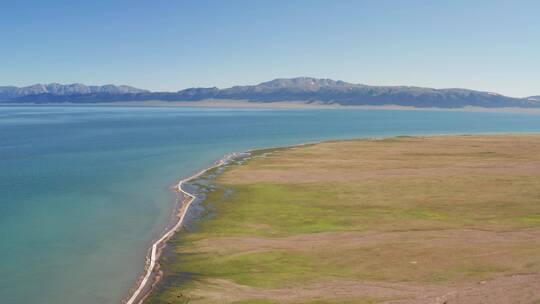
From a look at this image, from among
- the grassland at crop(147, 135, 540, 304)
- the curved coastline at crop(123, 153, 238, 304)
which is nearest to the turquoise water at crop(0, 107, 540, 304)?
the curved coastline at crop(123, 153, 238, 304)

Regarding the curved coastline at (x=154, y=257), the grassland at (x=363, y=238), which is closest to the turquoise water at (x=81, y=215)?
the curved coastline at (x=154, y=257)

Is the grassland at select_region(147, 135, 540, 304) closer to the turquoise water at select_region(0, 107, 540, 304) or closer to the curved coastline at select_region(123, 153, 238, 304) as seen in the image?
the curved coastline at select_region(123, 153, 238, 304)

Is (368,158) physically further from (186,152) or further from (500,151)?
(186,152)

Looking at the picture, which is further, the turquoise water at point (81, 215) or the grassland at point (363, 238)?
the turquoise water at point (81, 215)

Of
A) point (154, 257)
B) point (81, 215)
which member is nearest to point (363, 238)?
point (154, 257)

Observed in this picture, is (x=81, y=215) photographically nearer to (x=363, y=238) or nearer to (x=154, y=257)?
(x=154, y=257)

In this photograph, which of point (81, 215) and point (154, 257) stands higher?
point (81, 215)

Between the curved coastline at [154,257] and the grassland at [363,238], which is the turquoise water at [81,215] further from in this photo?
the grassland at [363,238]

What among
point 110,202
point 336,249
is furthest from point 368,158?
point 336,249
